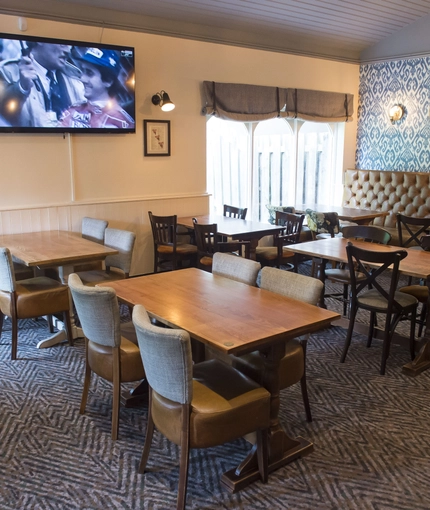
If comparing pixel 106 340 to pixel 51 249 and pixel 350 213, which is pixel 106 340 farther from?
pixel 350 213

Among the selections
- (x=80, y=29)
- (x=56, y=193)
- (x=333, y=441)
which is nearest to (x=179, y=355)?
(x=333, y=441)

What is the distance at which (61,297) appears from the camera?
13.1 feet

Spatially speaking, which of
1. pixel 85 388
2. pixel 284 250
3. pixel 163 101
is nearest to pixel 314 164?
pixel 284 250

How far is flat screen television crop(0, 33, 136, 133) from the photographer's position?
468cm

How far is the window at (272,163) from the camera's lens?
6.79m

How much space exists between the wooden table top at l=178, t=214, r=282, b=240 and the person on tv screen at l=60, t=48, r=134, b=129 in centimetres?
138

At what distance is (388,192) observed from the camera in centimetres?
707

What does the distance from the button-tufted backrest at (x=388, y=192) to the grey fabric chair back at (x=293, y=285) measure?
14.5 ft

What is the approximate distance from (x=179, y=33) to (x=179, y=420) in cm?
487

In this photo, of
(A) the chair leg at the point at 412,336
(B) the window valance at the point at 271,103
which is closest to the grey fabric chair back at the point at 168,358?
(A) the chair leg at the point at 412,336

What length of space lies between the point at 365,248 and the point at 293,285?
163 centimetres

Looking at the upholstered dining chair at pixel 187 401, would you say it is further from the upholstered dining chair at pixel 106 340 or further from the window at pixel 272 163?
the window at pixel 272 163

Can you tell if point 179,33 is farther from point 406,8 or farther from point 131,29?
point 406,8

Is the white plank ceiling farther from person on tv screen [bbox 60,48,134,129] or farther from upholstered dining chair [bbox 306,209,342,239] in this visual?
upholstered dining chair [bbox 306,209,342,239]
